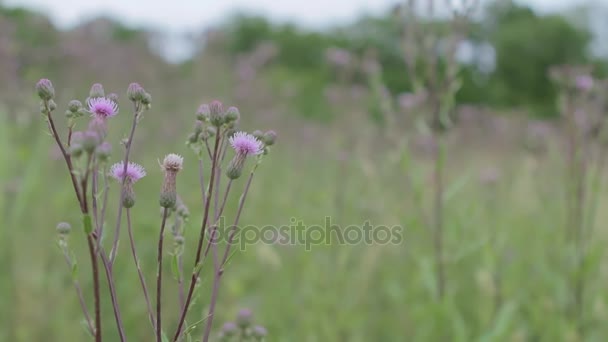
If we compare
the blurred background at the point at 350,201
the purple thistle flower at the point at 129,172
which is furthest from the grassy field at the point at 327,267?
the purple thistle flower at the point at 129,172

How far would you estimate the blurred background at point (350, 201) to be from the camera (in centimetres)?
232

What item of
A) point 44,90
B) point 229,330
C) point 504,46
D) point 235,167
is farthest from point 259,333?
point 504,46

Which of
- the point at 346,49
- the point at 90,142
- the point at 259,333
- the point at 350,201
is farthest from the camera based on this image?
the point at 346,49

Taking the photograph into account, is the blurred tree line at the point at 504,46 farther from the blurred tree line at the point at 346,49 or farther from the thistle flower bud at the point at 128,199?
the thistle flower bud at the point at 128,199

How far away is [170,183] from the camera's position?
0.96m

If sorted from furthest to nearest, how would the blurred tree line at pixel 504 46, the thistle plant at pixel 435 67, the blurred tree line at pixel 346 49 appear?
1. the blurred tree line at pixel 504 46
2. the blurred tree line at pixel 346 49
3. the thistle plant at pixel 435 67

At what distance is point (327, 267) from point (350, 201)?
77cm

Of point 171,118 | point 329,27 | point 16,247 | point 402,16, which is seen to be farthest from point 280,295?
point 329,27

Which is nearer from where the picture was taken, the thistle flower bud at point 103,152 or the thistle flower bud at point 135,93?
the thistle flower bud at point 103,152

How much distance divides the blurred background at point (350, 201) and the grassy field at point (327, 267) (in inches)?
0.4

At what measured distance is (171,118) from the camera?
422cm

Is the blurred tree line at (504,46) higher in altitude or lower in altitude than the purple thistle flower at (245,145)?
higher

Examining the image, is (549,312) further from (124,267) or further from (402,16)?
(124,267)

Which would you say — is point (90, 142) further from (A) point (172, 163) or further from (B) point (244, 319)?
(B) point (244, 319)
